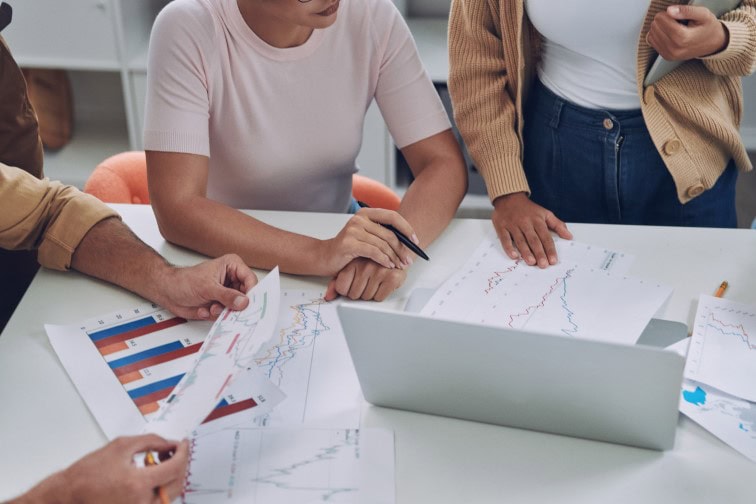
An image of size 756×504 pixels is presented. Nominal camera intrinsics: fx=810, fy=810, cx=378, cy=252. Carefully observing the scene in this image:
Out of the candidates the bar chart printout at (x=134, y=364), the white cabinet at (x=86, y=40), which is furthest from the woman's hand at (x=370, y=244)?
the white cabinet at (x=86, y=40)

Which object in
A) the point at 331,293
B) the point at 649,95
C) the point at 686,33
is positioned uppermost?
the point at 686,33

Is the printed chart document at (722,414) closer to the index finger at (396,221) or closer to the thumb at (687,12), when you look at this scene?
the index finger at (396,221)

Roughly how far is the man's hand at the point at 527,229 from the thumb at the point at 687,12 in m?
0.36

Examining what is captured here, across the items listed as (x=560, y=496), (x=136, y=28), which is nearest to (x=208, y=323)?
(x=560, y=496)

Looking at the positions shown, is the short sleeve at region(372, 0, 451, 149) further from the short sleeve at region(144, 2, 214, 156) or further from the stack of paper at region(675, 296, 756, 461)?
the stack of paper at region(675, 296, 756, 461)

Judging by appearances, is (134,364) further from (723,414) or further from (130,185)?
(130,185)

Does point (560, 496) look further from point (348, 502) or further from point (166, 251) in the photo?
point (166, 251)

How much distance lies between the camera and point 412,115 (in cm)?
149

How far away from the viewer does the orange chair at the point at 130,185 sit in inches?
69.5

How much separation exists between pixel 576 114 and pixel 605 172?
0.38ft

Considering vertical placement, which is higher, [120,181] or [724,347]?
[724,347]

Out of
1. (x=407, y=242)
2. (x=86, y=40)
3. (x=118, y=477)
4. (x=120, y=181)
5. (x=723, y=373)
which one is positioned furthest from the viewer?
(x=86, y=40)

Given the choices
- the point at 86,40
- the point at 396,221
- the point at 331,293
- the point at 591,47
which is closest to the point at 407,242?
the point at 396,221

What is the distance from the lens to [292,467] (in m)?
0.90
